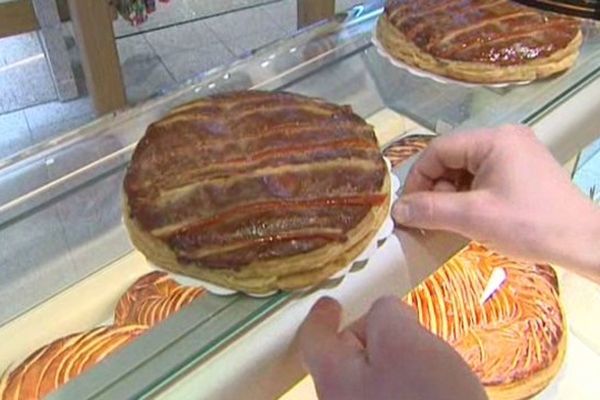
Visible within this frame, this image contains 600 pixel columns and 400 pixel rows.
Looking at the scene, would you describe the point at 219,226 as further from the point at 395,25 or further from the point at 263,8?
the point at 263,8

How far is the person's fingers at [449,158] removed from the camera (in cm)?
60

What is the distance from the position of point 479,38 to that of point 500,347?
39 cm

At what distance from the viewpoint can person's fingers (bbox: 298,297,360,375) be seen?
0.47 metres

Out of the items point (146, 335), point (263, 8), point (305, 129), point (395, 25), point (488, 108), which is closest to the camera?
point (146, 335)

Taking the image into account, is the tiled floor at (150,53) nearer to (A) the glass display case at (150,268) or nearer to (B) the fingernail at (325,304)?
(A) the glass display case at (150,268)

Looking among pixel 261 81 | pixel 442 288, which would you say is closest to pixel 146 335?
pixel 261 81

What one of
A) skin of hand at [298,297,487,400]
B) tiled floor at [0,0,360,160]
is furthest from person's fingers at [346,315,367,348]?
tiled floor at [0,0,360,160]

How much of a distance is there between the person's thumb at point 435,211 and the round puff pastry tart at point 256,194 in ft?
0.05

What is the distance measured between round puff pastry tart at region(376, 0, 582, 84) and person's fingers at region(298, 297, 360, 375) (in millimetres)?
392

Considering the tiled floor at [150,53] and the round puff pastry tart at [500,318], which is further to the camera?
the tiled floor at [150,53]

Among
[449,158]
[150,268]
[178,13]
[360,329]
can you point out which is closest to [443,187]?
[449,158]

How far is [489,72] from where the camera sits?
0.76 meters

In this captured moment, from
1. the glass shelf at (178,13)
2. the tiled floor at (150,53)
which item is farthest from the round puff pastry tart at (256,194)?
the glass shelf at (178,13)

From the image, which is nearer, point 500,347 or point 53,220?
point 53,220
